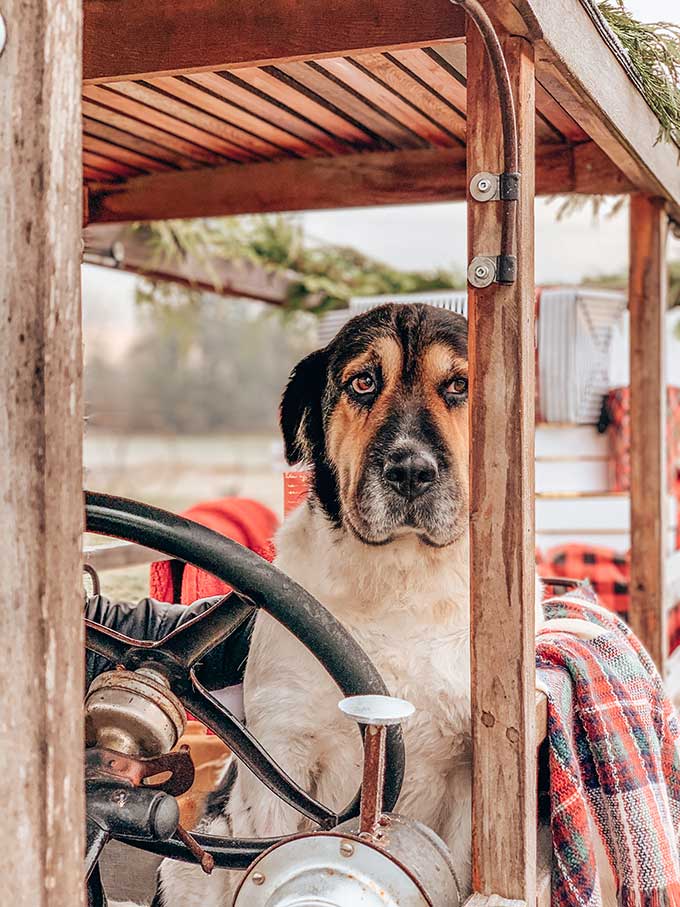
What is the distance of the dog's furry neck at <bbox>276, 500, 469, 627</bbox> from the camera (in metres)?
2.19

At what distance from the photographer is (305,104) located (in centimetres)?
276

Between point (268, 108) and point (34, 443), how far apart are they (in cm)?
179

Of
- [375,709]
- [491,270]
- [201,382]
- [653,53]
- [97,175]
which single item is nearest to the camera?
[375,709]

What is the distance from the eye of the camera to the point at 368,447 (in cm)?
215

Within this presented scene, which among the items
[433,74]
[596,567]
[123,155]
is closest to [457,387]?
[433,74]

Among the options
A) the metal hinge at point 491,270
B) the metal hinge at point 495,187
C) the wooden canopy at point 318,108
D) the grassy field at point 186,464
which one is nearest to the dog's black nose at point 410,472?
the metal hinge at point 491,270

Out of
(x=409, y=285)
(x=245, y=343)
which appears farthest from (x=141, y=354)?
(x=409, y=285)

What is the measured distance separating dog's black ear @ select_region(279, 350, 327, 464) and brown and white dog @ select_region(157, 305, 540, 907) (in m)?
0.07

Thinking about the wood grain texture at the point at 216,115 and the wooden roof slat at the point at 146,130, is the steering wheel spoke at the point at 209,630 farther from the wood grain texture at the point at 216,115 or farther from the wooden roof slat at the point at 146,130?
the wooden roof slat at the point at 146,130

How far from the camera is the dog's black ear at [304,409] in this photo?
93.8 inches

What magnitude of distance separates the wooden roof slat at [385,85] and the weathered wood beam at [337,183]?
0.20 m

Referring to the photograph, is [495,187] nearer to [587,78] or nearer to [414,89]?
[587,78]

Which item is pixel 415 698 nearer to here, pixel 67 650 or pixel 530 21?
pixel 67 650

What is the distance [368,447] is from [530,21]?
0.82 meters
